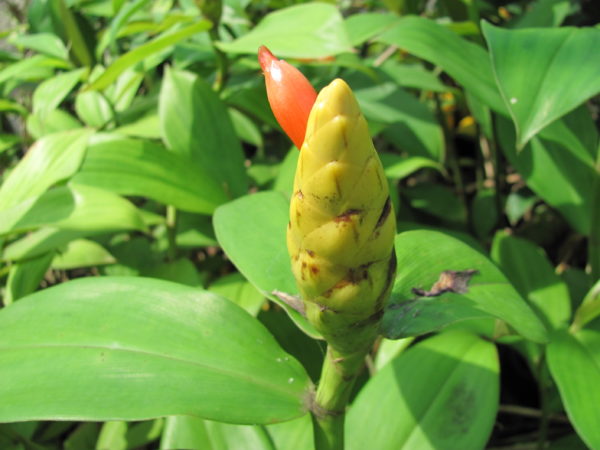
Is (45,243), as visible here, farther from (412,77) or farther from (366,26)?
(412,77)

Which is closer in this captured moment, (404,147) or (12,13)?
(404,147)

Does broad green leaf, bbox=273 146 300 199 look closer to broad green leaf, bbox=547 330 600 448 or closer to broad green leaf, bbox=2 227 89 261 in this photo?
broad green leaf, bbox=2 227 89 261

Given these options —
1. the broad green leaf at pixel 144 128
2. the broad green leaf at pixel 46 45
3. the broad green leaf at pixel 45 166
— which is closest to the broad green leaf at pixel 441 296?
the broad green leaf at pixel 45 166

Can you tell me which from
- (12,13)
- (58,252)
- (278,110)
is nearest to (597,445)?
(278,110)

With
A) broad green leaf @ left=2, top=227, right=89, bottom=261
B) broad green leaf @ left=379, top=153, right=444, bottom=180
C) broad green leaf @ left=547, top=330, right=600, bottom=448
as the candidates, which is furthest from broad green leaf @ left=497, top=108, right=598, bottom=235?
broad green leaf @ left=2, top=227, right=89, bottom=261

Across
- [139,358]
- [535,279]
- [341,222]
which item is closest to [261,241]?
[139,358]

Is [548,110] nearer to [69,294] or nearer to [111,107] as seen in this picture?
[69,294]

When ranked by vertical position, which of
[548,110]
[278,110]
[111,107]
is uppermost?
[278,110]
